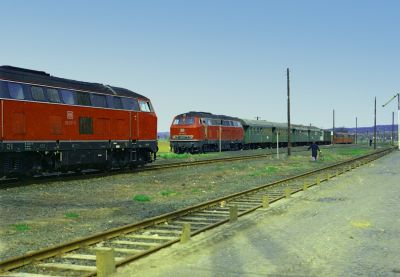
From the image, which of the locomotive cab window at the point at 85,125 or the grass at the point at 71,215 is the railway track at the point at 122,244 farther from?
the locomotive cab window at the point at 85,125

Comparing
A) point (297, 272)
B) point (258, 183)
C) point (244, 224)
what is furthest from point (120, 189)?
point (297, 272)

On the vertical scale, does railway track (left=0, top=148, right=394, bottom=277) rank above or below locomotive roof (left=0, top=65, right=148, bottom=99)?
below

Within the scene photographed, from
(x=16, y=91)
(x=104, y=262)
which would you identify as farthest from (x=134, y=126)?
(x=104, y=262)

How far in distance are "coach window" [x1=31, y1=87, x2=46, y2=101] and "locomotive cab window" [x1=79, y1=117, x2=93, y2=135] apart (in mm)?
2519

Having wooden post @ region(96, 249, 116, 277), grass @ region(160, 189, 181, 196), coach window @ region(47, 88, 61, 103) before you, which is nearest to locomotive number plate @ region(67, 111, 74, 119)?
coach window @ region(47, 88, 61, 103)

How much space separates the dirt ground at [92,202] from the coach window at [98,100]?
3497 mm

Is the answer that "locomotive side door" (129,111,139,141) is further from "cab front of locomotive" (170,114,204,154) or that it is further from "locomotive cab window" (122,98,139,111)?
"cab front of locomotive" (170,114,204,154)

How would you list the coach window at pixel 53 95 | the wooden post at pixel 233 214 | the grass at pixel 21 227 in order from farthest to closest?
the coach window at pixel 53 95 → the wooden post at pixel 233 214 → the grass at pixel 21 227

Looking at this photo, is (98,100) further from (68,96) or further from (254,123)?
(254,123)

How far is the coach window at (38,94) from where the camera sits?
1923cm

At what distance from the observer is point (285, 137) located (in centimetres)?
7494

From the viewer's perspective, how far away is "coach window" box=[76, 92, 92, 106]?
71.8 ft

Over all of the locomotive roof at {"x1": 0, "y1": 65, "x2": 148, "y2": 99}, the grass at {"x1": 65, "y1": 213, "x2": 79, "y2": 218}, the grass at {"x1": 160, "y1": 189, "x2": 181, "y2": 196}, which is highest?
the locomotive roof at {"x1": 0, "y1": 65, "x2": 148, "y2": 99}

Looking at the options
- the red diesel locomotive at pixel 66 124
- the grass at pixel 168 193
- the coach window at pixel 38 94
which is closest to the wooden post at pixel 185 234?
the grass at pixel 168 193
